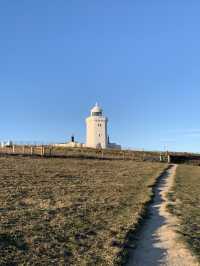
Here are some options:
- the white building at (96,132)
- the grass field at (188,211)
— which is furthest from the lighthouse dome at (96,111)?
the grass field at (188,211)

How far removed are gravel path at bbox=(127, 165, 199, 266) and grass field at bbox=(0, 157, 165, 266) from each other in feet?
1.94

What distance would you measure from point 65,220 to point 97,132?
3910 inches

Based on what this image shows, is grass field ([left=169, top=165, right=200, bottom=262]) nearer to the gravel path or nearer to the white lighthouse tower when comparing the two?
the gravel path

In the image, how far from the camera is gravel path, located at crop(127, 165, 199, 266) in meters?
13.6

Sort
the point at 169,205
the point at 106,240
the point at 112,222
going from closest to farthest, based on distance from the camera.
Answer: the point at 106,240, the point at 112,222, the point at 169,205

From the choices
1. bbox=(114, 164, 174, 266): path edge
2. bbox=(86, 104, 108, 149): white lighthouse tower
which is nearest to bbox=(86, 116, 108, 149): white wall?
bbox=(86, 104, 108, 149): white lighthouse tower

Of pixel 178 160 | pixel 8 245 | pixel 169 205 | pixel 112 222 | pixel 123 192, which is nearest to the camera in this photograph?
pixel 8 245

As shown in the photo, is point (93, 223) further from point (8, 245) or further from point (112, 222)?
point (8, 245)

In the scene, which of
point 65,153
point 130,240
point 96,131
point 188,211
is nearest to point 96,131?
point 96,131

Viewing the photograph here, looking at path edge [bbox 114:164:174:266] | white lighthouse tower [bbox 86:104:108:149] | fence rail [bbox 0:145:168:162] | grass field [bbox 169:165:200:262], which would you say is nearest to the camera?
path edge [bbox 114:164:174:266]

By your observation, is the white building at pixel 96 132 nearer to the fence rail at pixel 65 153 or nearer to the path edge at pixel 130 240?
the fence rail at pixel 65 153

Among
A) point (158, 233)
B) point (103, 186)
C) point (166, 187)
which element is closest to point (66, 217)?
point (158, 233)

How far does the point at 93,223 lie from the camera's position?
18.2 metres

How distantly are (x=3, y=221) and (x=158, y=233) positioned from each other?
552cm
